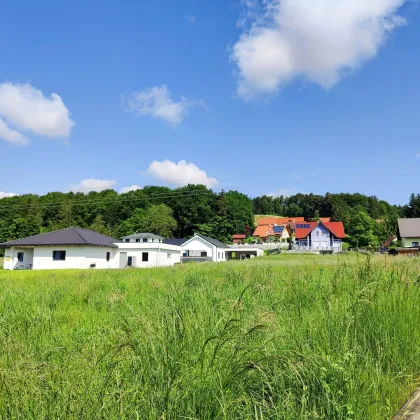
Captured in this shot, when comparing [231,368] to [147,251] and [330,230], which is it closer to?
[147,251]

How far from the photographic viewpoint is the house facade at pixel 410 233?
5778 cm

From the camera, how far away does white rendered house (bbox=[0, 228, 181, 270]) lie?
38.7 meters

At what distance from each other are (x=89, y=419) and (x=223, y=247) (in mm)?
64140

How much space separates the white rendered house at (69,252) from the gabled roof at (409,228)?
139 ft

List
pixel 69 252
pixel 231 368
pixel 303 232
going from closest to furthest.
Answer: pixel 231 368, pixel 69 252, pixel 303 232

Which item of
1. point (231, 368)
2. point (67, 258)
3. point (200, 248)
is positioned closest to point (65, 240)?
point (67, 258)

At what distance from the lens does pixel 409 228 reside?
58.8 meters

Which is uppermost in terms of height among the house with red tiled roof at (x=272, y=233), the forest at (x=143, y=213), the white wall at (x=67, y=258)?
the forest at (x=143, y=213)

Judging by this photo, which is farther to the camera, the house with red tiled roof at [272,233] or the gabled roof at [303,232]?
the house with red tiled roof at [272,233]

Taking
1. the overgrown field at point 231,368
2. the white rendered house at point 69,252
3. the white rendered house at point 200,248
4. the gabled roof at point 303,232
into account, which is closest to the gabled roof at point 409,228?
the gabled roof at point 303,232

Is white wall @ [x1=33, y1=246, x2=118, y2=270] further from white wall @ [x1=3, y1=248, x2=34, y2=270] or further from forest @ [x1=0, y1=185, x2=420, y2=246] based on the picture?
forest @ [x1=0, y1=185, x2=420, y2=246]

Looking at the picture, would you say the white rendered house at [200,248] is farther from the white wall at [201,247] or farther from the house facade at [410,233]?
the house facade at [410,233]

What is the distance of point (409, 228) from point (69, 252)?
179ft

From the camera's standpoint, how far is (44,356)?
11.2ft
